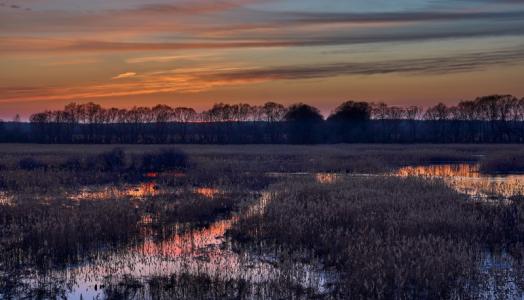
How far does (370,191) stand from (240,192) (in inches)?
256

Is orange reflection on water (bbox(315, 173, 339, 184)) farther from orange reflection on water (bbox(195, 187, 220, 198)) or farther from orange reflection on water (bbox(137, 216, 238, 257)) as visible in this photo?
orange reflection on water (bbox(137, 216, 238, 257))

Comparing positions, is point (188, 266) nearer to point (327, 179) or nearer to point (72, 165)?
point (327, 179)

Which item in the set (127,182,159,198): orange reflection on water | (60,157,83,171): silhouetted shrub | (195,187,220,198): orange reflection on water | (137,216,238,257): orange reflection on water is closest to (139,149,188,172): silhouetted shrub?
(60,157,83,171): silhouetted shrub

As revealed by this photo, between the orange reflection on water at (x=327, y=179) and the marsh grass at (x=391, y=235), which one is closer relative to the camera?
the marsh grass at (x=391, y=235)

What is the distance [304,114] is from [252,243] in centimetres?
8088

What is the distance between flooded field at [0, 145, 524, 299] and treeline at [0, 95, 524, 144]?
215 feet

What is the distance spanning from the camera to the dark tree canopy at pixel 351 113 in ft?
319

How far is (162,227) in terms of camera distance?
17.6 metres

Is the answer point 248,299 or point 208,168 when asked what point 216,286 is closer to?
point 248,299

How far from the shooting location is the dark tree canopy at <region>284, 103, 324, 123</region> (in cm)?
9500

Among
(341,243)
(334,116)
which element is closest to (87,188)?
(341,243)

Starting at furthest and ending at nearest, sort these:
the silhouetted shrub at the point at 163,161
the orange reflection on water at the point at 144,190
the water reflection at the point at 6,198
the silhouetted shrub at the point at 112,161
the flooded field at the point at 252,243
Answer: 1. the silhouetted shrub at the point at 163,161
2. the silhouetted shrub at the point at 112,161
3. the orange reflection on water at the point at 144,190
4. the water reflection at the point at 6,198
5. the flooded field at the point at 252,243

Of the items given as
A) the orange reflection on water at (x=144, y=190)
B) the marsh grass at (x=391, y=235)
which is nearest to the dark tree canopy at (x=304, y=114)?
the orange reflection on water at (x=144, y=190)

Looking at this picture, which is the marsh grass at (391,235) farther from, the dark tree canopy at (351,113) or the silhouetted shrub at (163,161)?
the dark tree canopy at (351,113)
